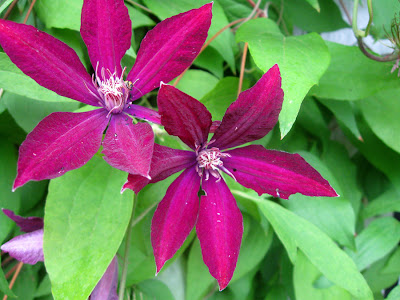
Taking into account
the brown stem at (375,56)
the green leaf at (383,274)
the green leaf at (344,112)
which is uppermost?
the brown stem at (375,56)

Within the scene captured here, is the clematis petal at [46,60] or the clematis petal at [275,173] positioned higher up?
the clematis petal at [46,60]

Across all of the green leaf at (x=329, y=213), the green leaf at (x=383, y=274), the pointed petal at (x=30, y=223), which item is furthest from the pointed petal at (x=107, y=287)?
the green leaf at (x=383, y=274)

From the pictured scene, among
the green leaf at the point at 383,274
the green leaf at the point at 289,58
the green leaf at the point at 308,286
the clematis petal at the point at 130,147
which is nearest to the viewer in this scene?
the clematis petal at the point at 130,147

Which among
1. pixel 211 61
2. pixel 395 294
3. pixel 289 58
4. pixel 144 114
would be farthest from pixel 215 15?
pixel 395 294

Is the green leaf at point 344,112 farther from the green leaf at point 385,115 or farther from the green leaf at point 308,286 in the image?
the green leaf at point 308,286

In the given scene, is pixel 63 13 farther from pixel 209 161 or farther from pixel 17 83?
pixel 209 161

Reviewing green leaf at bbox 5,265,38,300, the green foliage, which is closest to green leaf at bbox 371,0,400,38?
the green foliage
